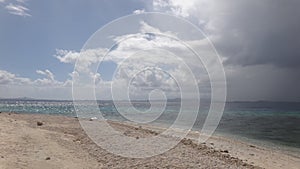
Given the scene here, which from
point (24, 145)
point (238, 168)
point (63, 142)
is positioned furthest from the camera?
point (63, 142)

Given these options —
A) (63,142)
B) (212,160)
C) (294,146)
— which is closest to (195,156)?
(212,160)

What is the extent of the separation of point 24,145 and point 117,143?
5.85 meters

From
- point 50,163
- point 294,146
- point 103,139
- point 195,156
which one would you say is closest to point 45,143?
point 103,139

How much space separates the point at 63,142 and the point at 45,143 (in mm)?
1606

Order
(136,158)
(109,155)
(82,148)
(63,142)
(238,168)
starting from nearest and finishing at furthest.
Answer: (238,168), (136,158), (109,155), (82,148), (63,142)

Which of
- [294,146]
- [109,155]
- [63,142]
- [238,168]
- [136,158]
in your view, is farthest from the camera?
[294,146]

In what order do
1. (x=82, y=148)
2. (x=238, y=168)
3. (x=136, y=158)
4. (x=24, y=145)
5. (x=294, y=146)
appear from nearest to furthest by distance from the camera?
(x=238, y=168) < (x=136, y=158) < (x=24, y=145) < (x=82, y=148) < (x=294, y=146)

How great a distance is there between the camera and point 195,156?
18969mm

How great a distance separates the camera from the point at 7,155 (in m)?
17.5

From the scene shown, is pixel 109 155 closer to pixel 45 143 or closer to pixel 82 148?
pixel 82 148

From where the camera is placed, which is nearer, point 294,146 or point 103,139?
point 103,139

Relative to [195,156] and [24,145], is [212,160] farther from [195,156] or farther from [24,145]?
[24,145]

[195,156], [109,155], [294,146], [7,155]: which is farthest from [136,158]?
[294,146]

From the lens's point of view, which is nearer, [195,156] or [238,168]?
[238,168]
